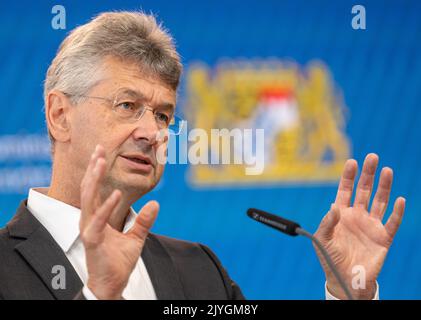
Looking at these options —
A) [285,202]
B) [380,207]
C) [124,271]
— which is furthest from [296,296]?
[124,271]

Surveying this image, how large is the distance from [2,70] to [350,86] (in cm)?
172

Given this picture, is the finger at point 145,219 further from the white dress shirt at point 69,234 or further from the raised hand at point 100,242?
the white dress shirt at point 69,234

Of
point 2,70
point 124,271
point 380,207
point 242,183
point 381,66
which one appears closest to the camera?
point 124,271

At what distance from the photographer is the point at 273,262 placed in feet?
12.4

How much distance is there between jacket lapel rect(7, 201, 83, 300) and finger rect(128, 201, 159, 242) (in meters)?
0.31

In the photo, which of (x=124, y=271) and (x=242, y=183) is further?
(x=242, y=183)

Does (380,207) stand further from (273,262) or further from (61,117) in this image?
(273,262)

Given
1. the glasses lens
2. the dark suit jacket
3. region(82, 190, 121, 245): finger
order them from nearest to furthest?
1. region(82, 190, 121, 245): finger
2. the dark suit jacket
3. the glasses lens

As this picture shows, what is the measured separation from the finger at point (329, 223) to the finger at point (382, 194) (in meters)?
0.15

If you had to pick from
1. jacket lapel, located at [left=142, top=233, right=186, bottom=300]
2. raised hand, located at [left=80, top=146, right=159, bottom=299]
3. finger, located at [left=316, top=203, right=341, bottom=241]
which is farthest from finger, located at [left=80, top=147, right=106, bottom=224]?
finger, located at [left=316, top=203, right=341, bottom=241]

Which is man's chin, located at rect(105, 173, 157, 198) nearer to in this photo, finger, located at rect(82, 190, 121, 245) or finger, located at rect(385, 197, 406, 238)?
Answer: finger, located at rect(82, 190, 121, 245)

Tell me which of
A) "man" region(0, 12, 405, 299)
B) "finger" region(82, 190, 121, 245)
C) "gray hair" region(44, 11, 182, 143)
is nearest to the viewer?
"finger" region(82, 190, 121, 245)

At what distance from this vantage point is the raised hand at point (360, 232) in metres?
2.12

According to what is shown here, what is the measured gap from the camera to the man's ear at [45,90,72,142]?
226cm
